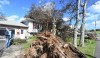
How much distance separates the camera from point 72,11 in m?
25.5

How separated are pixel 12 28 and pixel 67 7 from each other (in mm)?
18647

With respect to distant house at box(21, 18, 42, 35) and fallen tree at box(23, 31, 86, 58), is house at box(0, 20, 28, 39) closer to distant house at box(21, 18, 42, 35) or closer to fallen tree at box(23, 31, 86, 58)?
distant house at box(21, 18, 42, 35)

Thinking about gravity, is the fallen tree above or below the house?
below

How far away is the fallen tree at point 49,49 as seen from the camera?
8.94 meters

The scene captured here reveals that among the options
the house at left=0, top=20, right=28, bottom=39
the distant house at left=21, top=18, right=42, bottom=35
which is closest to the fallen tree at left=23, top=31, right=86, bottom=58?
the house at left=0, top=20, right=28, bottom=39

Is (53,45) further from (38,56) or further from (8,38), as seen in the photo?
(8,38)

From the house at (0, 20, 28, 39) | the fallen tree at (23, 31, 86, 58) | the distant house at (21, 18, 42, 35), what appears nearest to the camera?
the fallen tree at (23, 31, 86, 58)

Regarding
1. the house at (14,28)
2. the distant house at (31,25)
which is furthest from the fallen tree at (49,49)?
the distant house at (31,25)

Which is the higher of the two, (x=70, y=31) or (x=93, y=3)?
(x=93, y=3)

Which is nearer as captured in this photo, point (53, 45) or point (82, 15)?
point (53, 45)

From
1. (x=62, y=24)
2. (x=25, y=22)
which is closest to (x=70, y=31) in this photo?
(x=62, y=24)

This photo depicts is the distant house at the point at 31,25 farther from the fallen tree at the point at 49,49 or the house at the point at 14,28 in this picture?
the fallen tree at the point at 49,49

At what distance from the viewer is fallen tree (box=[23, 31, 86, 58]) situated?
29.3 feet

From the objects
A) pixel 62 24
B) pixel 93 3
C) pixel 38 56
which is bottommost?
pixel 38 56
